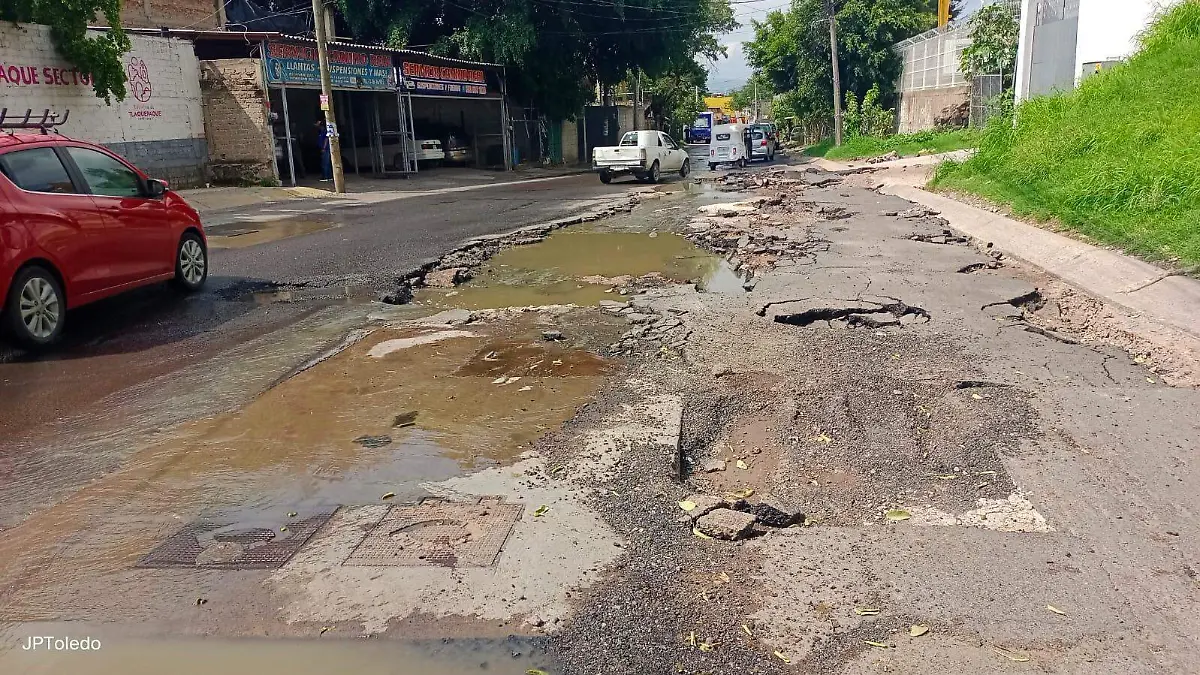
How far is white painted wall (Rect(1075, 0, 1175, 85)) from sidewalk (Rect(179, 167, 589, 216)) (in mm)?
16708

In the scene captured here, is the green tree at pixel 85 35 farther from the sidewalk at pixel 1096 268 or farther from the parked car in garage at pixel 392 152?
the sidewalk at pixel 1096 268

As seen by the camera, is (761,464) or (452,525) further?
(761,464)

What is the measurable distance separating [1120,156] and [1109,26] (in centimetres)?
924

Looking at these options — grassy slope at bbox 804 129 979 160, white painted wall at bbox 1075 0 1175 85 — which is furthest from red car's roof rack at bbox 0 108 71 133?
grassy slope at bbox 804 129 979 160

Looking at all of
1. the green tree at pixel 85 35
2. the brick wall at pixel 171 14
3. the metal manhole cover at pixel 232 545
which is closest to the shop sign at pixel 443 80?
the brick wall at pixel 171 14

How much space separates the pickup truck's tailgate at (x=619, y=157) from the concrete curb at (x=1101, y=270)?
13889 millimetres

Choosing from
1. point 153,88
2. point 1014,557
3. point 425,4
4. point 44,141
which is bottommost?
point 1014,557

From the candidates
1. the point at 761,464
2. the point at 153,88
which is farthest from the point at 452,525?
the point at 153,88

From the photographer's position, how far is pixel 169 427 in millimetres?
5066

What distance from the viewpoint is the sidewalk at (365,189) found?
66.1 ft

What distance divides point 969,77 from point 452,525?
1331 inches

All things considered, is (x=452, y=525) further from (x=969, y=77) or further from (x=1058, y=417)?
(x=969, y=77)

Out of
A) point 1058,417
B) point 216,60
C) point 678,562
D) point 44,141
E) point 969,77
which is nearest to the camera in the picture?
point 678,562

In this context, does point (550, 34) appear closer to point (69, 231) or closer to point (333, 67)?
point (333, 67)
